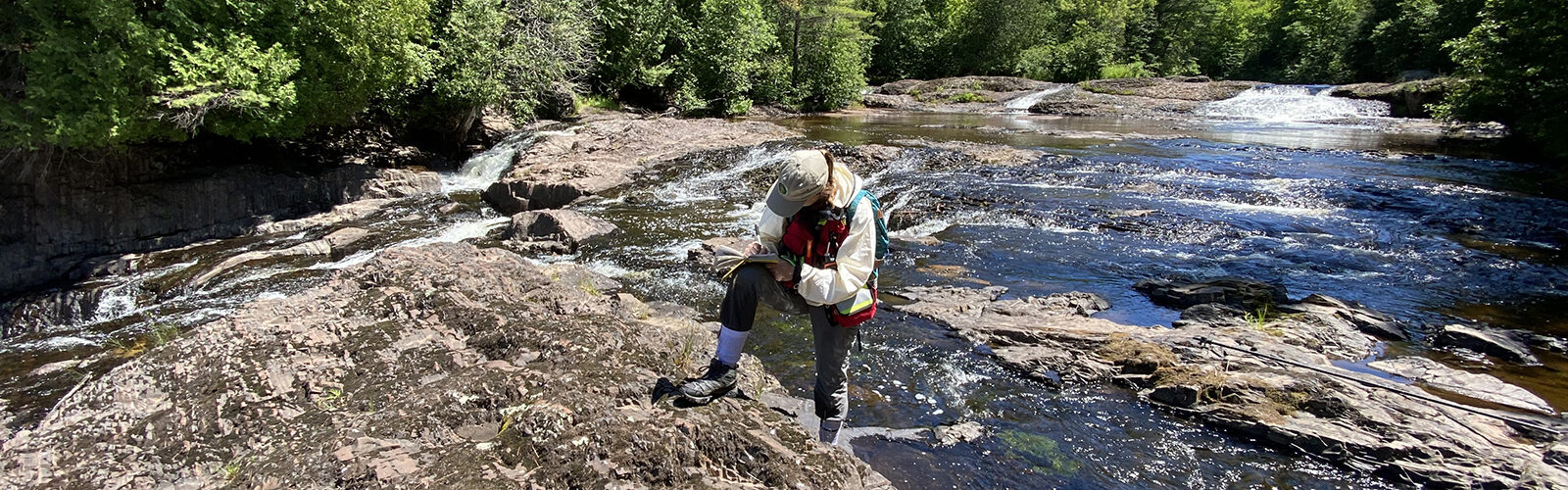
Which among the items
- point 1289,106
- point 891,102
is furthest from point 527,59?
point 1289,106

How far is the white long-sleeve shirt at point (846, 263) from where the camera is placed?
342 cm

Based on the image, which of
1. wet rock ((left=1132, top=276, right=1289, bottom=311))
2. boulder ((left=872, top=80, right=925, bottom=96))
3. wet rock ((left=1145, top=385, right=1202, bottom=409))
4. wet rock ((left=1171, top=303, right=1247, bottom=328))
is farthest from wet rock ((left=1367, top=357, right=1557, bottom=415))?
boulder ((left=872, top=80, right=925, bottom=96))

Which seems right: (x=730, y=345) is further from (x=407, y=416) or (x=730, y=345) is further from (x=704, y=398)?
(x=407, y=416)

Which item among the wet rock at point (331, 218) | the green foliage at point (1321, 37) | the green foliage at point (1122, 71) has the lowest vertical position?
the wet rock at point (331, 218)

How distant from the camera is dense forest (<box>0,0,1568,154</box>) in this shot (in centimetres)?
901

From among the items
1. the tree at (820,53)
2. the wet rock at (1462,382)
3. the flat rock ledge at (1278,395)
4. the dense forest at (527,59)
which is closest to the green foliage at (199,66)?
the dense forest at (527,59)

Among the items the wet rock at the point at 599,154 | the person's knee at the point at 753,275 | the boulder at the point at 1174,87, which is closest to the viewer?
the person's knee at the point at 753,275

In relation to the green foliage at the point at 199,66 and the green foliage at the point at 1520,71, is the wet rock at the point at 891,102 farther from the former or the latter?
the green foliage at the point at 199,66

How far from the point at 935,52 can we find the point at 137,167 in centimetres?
4287

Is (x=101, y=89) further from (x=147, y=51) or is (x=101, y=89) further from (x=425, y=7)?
(x=425, y=7)

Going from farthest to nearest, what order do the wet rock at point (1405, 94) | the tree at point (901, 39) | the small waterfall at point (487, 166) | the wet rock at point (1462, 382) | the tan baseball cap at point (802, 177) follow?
the tree at point (901, 39) < the wet rock at point (1405, 94) < the small waterfall at point (487, 166) < the wet rock at point (1462, 382) < the tan baseball cap at point (802, 177)

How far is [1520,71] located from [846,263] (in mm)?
17573

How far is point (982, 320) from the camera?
22.4 feet

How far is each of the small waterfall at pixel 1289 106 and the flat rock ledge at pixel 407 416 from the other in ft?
98.6
